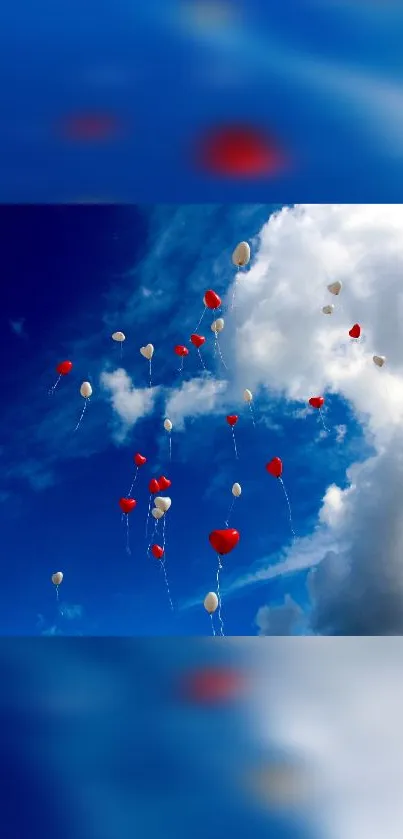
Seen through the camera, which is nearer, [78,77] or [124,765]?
[124,765]

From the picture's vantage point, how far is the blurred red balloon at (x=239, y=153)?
7.79ft

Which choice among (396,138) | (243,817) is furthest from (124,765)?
(396,138)

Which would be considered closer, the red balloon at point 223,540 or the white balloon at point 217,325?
the red balloon at point 223,540

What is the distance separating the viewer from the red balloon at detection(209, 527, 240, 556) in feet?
16.8

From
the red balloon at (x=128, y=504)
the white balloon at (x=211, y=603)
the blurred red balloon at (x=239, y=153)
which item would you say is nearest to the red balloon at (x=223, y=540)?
the white balloon at (x=211, y=603)

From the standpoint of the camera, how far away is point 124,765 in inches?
80.0

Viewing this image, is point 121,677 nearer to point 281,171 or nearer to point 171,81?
point 281,171

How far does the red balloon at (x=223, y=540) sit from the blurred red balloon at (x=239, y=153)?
2.91m

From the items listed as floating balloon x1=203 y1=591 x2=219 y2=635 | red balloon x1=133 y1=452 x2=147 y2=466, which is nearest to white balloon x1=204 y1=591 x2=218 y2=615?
floating balloon x1=203 y1=591 x2=219 y2=635

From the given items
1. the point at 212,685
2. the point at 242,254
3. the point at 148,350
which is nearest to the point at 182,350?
the point at 148,350

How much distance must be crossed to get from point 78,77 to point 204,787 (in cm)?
181

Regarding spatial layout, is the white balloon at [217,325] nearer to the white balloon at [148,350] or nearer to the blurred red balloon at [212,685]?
the white balloon at [148,350]

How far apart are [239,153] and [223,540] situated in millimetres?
3066

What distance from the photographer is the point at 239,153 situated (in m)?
2.50
